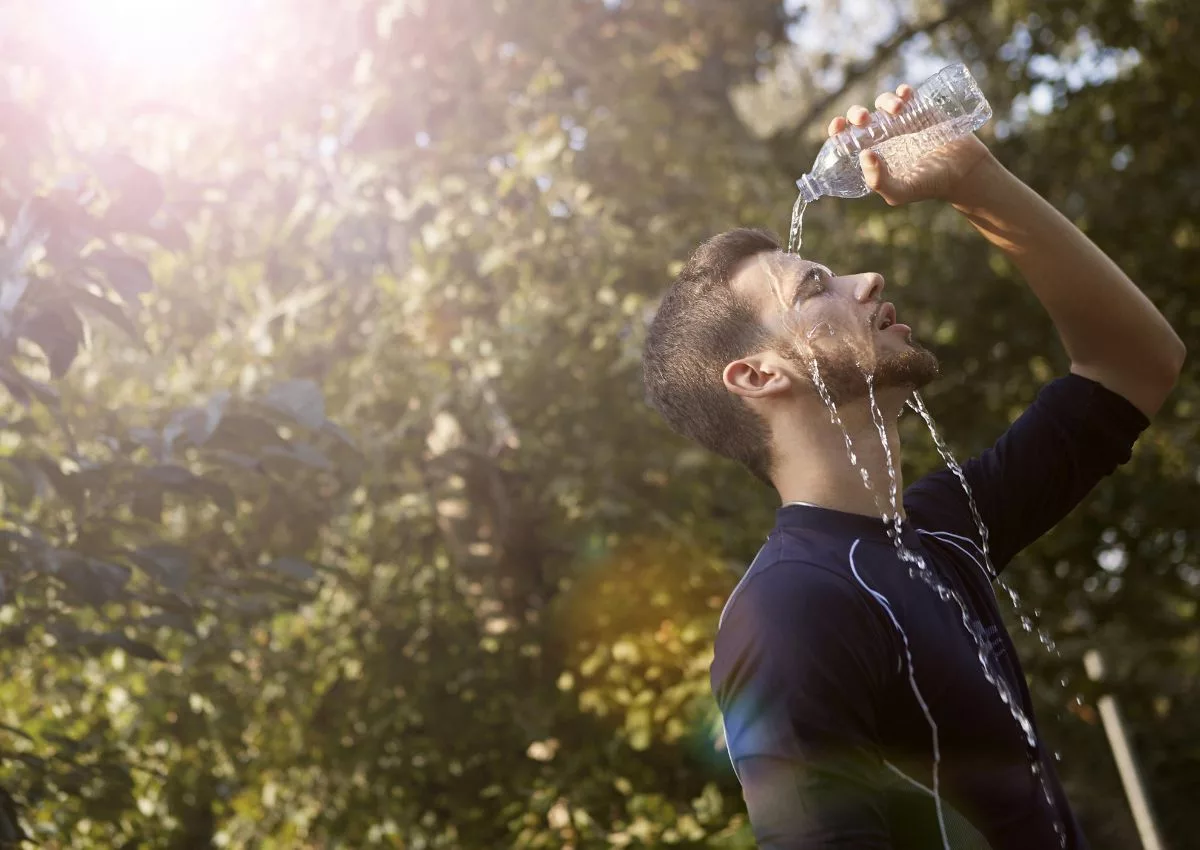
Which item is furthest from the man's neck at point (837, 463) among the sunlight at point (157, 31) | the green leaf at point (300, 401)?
the sunlight at point (157, 31)

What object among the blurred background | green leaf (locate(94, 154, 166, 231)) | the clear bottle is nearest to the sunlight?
the blurred background

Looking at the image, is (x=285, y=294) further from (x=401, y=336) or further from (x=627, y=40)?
(x=627, y=40)

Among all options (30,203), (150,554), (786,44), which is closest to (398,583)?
(150,554)

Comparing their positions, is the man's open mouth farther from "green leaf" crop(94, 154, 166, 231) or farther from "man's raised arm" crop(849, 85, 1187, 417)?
"green leaf" crop(94, 154, 166, 231)

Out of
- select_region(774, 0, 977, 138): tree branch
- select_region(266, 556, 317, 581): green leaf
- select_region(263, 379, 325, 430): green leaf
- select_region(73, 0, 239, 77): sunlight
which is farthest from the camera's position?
select_region(774, 0, 977, 138): tree branch

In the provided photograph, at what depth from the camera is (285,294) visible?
4934 millimetres

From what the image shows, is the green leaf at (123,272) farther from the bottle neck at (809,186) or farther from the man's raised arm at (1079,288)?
the man's raised arm at (1079,288)

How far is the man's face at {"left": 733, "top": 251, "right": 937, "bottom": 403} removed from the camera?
1.89m

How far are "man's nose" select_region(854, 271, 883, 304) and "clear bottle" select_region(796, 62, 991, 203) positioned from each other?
0.68ft

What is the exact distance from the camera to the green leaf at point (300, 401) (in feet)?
9.11

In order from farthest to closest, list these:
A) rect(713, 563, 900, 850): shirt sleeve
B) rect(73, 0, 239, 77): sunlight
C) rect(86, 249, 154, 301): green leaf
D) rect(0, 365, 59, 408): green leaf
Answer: rect(73, 0, 239, 77): sunlight < rect(86, 249, 154, 301): green leaf < rect(0, 365, 59, 408): green leaf < rect(713, 563, 900, 850): shirt sleeve

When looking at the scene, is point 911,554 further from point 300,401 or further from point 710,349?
point 300,401

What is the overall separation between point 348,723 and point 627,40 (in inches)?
A: 138

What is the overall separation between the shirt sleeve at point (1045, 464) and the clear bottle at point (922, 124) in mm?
508
